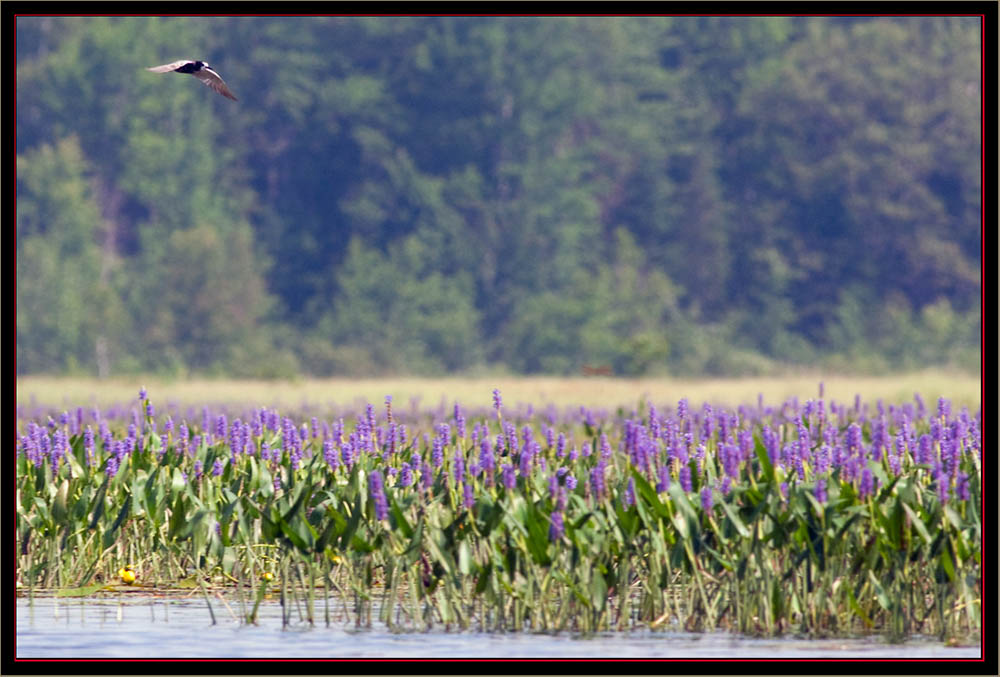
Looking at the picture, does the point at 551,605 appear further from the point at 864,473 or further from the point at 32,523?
the point at 32,523

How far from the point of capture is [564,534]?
8781 mm

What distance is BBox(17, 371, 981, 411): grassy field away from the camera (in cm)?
3078

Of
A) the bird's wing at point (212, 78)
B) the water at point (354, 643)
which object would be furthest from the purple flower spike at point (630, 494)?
the bird's wing at point (212, 78)

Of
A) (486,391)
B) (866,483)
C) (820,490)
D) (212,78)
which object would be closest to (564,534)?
(820,490)

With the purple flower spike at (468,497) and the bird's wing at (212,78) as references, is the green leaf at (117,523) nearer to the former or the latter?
the purple flower spike at (468,497)

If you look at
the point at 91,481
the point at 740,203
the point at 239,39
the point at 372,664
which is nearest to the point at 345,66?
the point at 239,39

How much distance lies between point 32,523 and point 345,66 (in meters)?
48.6

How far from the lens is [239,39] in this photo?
58.9 metres

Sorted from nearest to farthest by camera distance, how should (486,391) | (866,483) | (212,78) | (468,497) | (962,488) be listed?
(962,488) < (866,483) < (468,497) < (212,78) < (486,391)

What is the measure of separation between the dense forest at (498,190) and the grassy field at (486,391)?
1319 centimetres

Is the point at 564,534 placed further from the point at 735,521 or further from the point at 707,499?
the point at 735,521

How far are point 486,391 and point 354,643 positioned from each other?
86.8 feet

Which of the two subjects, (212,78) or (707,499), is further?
(212,78)

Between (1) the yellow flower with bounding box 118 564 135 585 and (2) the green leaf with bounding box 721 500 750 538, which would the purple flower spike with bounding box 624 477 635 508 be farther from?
(1) the yellow flower with bounding box 118 564 135 585
